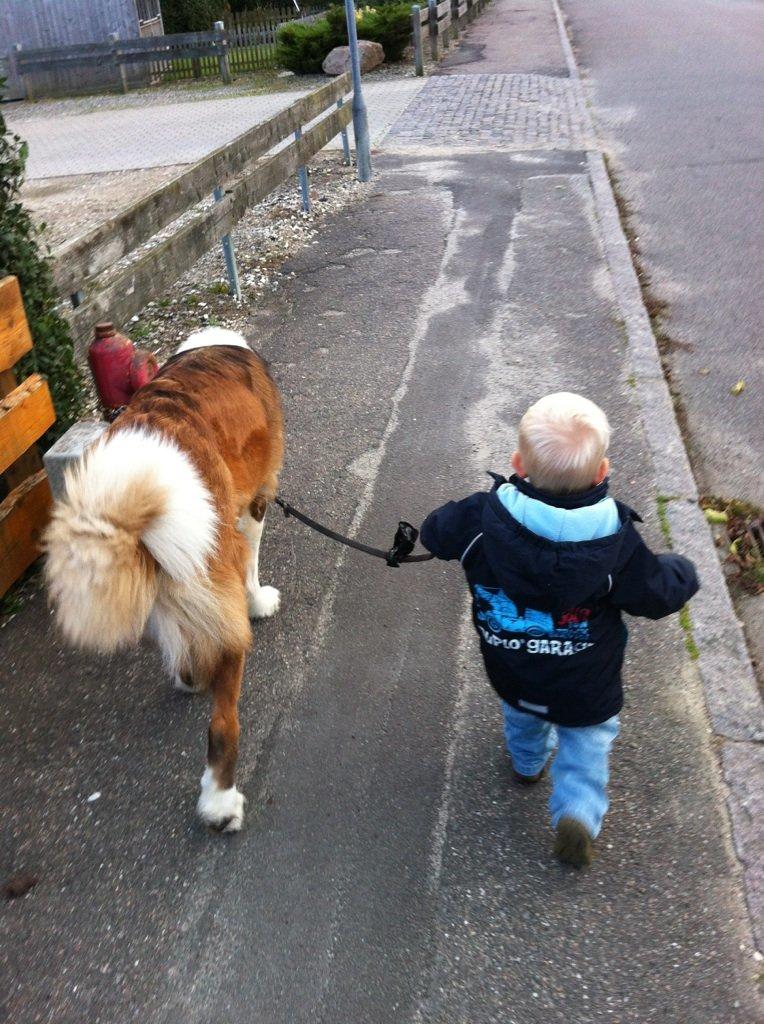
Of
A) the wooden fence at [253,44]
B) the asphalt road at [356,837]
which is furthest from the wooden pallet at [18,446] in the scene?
the wooden fence at [253,44]

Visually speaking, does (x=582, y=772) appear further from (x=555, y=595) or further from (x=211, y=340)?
(x=211, y=340)

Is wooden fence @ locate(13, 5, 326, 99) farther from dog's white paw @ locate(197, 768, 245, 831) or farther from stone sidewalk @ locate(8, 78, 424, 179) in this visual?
dog's white paw @ locate(197, 768, 245, 831)

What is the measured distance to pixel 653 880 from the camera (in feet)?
8.71

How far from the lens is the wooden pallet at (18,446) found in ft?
13.0

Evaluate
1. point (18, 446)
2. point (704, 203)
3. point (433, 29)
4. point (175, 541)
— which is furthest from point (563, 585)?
point (433, 29)

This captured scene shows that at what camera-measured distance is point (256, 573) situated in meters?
3.81

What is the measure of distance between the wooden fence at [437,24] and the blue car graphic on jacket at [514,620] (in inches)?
721

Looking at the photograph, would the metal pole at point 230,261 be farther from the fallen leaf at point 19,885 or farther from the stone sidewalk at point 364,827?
the fallen leaf at point 19,885

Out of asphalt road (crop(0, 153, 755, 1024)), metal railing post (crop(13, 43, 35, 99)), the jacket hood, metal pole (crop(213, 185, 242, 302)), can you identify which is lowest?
asphalt road (crop(0, 153, 755, 1024))

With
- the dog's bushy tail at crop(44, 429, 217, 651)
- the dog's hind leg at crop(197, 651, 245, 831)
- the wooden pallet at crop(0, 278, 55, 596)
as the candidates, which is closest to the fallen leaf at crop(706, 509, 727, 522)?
the dog's hind leg at crop(197, 651, 245, 831)

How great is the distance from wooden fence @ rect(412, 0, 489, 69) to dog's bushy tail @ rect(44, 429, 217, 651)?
18362 millimetres

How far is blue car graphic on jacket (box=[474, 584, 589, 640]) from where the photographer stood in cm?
257

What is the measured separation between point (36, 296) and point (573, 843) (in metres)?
3.49

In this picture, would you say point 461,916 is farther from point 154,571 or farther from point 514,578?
point 154,571
